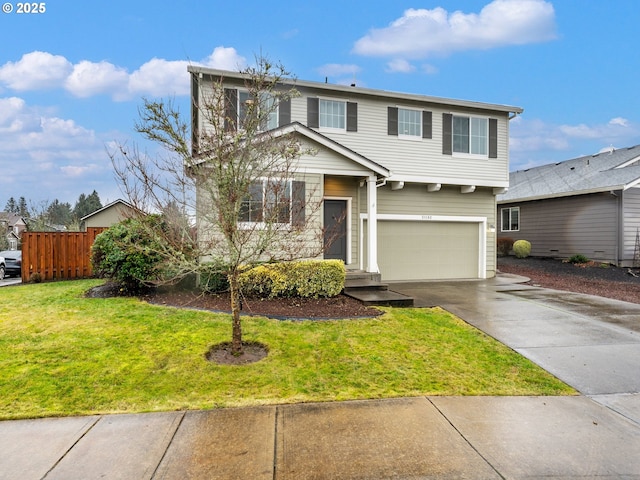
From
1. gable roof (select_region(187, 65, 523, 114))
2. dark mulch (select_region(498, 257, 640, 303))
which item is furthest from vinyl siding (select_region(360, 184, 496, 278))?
gable roof (select_region(187, 65, 523, 114))

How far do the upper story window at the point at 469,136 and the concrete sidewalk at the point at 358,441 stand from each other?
32.6 feet

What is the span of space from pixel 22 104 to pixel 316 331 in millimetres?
15984

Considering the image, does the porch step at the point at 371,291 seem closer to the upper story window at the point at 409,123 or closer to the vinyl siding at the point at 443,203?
the vinyl siding at the point at 443,203

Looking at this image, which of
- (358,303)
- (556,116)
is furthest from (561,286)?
(556,116)

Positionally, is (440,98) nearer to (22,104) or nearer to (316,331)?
(316,331)

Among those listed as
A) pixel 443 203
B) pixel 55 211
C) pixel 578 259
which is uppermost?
pixel 55 211

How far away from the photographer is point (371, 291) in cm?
916

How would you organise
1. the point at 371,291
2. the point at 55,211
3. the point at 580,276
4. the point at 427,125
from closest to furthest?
the point at 371,291, the point at 427,125, the point at 580,276, the point at 55,211

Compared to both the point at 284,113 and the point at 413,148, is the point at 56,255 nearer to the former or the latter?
the point at 284,113

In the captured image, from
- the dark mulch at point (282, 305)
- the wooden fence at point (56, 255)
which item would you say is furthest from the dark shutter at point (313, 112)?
the wooden fence at point (56, 255)

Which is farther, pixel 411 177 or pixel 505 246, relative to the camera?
pixel 505 246

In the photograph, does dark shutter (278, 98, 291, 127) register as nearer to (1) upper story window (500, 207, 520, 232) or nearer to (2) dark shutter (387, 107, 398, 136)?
(2) dark shutter (387, 107, 398, 136)

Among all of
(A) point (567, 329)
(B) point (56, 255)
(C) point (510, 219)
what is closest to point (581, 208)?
(C) point (510, 219)

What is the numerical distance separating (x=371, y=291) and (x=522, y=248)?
13143 millimetres
